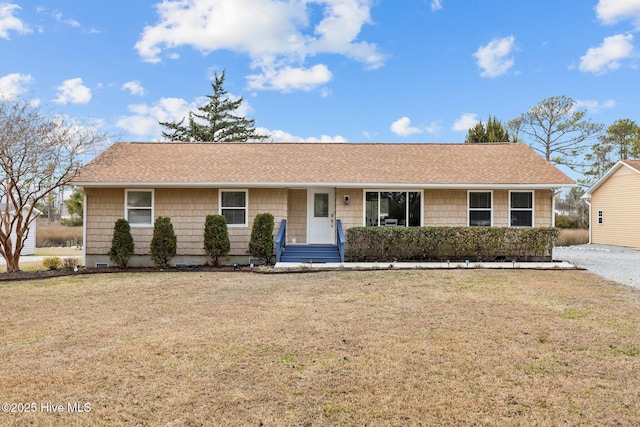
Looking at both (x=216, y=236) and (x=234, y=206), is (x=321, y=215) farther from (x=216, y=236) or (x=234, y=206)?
(x=216, y=236)

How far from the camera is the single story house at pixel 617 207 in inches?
790

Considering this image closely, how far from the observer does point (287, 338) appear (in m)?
5.38

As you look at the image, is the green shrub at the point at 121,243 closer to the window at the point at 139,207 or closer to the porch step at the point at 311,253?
the window at the point at 139,207

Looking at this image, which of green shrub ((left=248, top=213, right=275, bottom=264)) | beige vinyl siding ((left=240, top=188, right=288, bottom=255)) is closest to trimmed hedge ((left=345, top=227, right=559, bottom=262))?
beige vinyl siding ((left=240, top=188, right=288, bottom=255))

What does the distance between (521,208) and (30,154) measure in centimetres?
1501

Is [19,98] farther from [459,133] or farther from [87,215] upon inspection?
[459,133]

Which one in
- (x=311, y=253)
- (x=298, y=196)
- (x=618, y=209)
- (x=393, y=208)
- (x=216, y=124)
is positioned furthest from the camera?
(x=216, y=124)

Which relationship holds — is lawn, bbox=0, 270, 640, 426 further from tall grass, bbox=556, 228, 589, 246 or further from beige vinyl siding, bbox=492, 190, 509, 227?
tall grass, bbox=556, 228, 589, 246

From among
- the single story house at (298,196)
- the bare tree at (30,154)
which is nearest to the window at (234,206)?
the single story house at (298,196)

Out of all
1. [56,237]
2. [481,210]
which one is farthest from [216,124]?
[481,210]

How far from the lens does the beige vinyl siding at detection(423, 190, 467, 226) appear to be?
13562mm

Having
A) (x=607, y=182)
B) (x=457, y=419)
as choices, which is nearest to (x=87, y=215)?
(x=457, y=419)

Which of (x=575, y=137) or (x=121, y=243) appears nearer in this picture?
(x=121, y=243)

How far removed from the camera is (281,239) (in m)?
12.9
